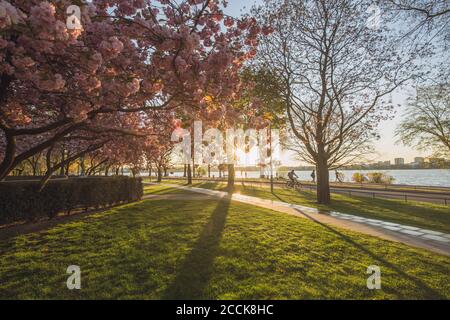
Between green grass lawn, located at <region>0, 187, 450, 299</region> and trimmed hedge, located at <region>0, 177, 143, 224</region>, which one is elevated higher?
trimmed hedge, located at <region>0, 177, 143, 224</region>

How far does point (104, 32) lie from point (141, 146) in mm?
11420

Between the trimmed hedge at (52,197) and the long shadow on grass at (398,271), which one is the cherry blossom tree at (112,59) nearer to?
the trimmed hedge at (52,197)

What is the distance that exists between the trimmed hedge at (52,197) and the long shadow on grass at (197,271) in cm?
709

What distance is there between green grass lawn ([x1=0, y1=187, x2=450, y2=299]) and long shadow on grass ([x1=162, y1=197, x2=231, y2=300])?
0.02m

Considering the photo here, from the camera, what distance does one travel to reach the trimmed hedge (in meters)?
9.11

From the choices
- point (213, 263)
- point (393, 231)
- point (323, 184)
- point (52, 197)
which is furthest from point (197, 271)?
point (323, 184)

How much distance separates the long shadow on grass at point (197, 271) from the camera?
4.43 metres

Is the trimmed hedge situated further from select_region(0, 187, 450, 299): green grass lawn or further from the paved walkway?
the paved walkway

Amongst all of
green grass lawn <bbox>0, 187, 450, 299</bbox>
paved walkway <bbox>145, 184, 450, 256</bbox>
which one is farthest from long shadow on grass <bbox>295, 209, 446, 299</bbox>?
paved walkway <bbox>145, 184, 450, 256</bbox>

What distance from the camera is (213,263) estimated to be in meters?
5.79

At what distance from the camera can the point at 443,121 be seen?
23.9 metres

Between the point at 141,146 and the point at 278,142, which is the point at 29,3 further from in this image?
the point at 278,142
